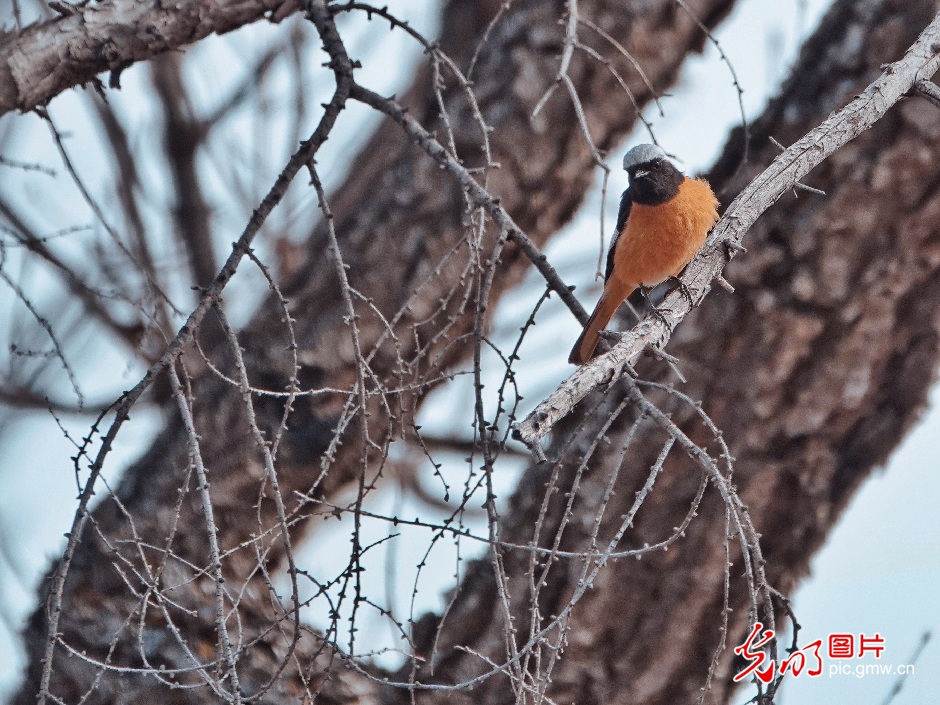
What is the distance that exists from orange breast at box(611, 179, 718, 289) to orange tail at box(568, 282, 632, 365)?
6.2 inches

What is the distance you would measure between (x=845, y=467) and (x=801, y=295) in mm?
770

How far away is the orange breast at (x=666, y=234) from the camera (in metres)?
3.70

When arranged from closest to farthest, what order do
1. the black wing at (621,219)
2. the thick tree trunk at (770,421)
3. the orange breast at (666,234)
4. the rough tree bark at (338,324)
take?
the thick tree trunk at (770,421)
the rough tree bark at (338,324)
the orange breast at (666,234)
the black wing at (621,219)

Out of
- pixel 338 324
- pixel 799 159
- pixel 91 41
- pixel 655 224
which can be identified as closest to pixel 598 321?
pixel 655 224

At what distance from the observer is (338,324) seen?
3.92 m

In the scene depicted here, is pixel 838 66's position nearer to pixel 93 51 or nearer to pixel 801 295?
pixel 801 295

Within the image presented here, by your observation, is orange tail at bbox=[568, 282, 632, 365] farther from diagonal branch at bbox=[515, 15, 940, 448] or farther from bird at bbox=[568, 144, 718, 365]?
diagonal branch at bbox=[515, 15, 940, 448]

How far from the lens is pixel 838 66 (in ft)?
12.4

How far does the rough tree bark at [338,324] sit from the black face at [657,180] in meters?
0.52

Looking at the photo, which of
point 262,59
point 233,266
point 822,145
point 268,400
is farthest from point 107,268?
point 822,145

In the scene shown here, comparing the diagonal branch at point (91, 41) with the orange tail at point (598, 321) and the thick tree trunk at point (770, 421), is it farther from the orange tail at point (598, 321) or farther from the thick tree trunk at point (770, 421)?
the thick tree trunk at point (770, 421)

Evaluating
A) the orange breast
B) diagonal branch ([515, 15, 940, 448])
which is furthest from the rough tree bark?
diagonal branch ([515, 15, 940, 448])

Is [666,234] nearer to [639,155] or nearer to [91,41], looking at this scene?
[639,155]

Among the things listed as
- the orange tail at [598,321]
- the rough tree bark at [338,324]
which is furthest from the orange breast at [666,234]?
the rough tree bark at [338,324]
